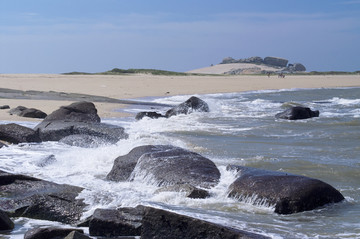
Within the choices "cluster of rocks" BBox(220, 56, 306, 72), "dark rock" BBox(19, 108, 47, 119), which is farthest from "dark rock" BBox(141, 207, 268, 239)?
"cluster of rocks" BBox(220, 56, 306, 72)

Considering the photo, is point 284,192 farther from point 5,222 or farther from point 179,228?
point 5,222

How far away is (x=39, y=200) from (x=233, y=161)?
15.1 feet

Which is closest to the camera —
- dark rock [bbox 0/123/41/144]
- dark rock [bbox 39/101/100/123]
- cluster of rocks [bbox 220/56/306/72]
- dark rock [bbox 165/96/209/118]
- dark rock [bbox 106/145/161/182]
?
dark rock [bbox 106/145/161/182]

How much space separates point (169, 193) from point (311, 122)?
36.5ft

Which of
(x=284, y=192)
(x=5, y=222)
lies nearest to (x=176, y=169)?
(x=284, y=192)

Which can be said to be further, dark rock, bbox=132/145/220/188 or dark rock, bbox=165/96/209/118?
dark rock, bbox=165/96/209/118

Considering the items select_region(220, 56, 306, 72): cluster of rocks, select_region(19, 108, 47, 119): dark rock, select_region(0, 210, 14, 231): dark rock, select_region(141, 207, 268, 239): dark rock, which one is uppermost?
select_region(220, 56, 306, 72): cluster of rocks

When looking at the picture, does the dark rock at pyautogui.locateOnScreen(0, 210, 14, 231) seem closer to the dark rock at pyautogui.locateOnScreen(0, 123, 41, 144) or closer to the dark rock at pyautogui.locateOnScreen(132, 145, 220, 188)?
the dark rock at pyautogui.locateOnScreen(132, 145, 220, 188)

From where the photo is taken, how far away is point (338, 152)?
12.2 metres

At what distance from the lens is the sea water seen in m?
6.57

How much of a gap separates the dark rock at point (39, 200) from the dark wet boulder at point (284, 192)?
2.13 metres

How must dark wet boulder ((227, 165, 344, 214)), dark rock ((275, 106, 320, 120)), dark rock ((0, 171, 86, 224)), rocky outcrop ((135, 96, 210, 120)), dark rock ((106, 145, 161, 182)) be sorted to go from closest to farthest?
1. dark rock ((0, 171, 86, 224))
2. dark wet boulder ((227, 165, 344, 214))
3. dark rock ((106, 145, 161, 182))
4. rocky outcrop ((135, 96, 210, 120))
5. dark rock ((275, 106, 320, 120))

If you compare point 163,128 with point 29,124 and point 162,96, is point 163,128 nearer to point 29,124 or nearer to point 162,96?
point 29,124

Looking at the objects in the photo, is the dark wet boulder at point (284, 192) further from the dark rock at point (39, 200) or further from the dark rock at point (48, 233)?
the dark rock at point (48, 233)
